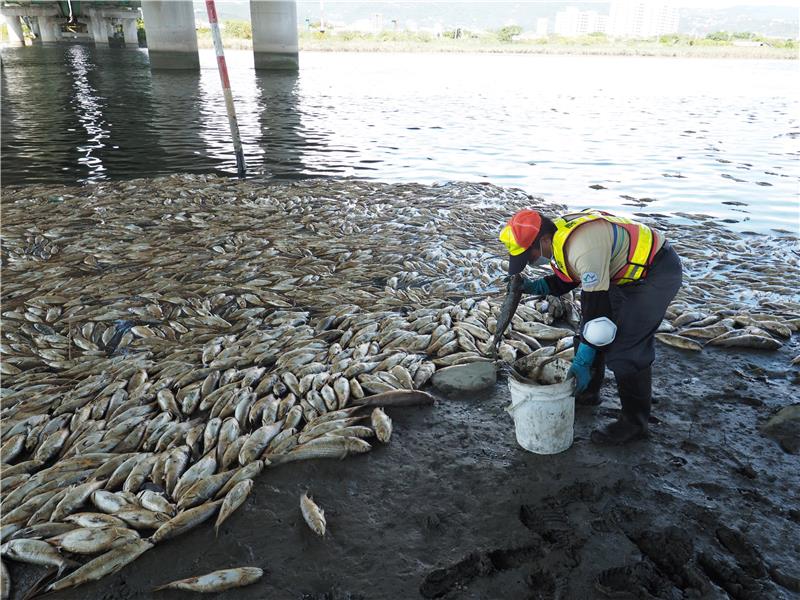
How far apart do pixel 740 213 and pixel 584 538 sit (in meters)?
9.40

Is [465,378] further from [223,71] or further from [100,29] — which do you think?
[100,29]

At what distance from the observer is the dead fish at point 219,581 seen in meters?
2.96

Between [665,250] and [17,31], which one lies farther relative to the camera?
[17,31]

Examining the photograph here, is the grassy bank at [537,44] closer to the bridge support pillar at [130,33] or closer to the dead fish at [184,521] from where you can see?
the bridge support pillar at [130,33]

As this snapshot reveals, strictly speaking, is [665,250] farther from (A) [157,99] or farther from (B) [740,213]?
(A) [157,99]

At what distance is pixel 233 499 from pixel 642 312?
2.93m

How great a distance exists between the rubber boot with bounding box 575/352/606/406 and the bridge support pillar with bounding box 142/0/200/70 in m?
45.6

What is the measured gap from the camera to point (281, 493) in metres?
3.67

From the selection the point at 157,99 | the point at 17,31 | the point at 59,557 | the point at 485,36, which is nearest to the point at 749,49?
the point at 485,36

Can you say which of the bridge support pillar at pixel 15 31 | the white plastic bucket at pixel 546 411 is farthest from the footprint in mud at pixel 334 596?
the bridge support pillar at pixel 15 31

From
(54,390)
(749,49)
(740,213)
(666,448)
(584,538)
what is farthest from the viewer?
(749,49)

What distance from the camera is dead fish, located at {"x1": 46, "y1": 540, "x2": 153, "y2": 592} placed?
2.99 meters

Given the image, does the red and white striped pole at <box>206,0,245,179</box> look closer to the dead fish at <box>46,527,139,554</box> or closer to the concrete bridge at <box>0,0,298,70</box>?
the dead fish at <box>46,527,139,554</box>

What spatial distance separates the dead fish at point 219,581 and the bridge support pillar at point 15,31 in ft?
319
